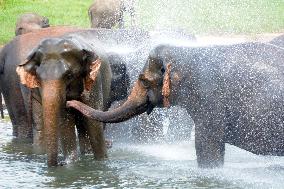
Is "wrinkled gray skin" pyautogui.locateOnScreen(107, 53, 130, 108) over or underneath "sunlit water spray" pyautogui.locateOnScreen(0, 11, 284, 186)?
over

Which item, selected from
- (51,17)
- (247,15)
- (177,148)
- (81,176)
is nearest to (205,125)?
(81,176)

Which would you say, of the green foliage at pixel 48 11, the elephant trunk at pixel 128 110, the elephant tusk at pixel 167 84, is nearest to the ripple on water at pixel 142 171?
the elephant trunk at pixel 128 110

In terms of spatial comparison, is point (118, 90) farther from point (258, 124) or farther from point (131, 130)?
point (258, 124)

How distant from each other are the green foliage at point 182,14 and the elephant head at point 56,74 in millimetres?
8951

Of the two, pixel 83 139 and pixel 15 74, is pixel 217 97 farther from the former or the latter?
pixel 15 74

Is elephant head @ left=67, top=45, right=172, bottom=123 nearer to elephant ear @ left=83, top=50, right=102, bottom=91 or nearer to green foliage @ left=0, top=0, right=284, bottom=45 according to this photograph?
elephant ear @ left=83, top=50, right=102, bottom=91

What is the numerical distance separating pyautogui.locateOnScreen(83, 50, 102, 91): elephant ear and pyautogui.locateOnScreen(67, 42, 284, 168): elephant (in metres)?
0.43

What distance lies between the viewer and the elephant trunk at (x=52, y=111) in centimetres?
947

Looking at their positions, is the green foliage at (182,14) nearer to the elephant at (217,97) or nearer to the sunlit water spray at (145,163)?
the sunlit water spray at (145,163)

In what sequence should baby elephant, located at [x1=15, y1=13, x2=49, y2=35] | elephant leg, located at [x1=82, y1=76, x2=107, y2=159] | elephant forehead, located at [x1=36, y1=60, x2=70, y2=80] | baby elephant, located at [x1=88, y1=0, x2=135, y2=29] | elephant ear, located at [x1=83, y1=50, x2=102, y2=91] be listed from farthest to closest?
1. baby elephant, located at [x1=88, y1=0, x2=135, y2=29]
2. baby elephant, located at [x1=15, y1=13, x2=49, y2=35]
3. elephant leg, located at [x1=82, y1=76, x2=107, y2=159]
4. elephant ear, located at [x1=83, y1=50, x2=102, y2=91]
5. elephant forehead, located at [x1=36, y1=60, x2=70, y2=80]

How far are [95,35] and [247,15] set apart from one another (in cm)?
1545

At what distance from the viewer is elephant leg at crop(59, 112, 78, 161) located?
10055 millimetres

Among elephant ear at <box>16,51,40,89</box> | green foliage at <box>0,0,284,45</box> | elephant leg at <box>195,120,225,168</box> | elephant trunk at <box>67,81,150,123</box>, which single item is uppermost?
green foliage at <box>0,0,284,45</box>

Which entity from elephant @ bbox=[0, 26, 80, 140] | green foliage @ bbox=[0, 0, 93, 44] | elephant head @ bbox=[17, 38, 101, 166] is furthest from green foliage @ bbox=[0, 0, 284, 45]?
elephant head @ bbox=[17, 38, 101, 166]
